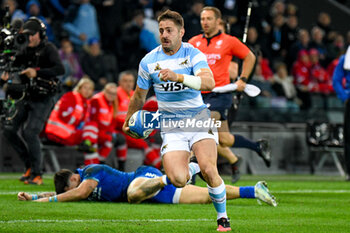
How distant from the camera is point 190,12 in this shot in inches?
725

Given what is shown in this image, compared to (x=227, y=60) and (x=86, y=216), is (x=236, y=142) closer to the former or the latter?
(x=227, y=60)

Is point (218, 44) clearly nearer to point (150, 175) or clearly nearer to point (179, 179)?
point (150, 175)

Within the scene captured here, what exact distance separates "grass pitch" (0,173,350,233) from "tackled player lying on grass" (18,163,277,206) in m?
0.14

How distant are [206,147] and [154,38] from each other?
424 inches

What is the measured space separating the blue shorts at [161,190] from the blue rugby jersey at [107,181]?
14 cm

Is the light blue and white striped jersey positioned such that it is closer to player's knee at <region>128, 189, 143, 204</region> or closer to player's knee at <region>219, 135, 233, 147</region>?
player's knee at <region>128, 189, 143, 204</region>

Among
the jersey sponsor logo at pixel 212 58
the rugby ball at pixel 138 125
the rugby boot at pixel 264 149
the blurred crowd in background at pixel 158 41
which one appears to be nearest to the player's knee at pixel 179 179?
the rugby ball at pixel 138 125

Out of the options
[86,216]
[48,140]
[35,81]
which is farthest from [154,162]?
[86,216]

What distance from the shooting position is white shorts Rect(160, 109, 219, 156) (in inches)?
272

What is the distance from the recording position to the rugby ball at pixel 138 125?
7113mm

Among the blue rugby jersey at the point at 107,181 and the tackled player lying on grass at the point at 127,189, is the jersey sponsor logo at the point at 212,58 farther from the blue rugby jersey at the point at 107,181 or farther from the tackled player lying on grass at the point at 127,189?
the blue rugby jersey at the point at 107,181

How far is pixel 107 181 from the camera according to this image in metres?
8.70

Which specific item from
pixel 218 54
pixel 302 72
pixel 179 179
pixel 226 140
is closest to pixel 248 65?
pixel 218 54

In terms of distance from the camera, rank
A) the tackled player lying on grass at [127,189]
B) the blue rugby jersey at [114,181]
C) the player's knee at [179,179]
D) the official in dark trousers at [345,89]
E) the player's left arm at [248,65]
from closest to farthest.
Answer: the player's knee at [179,179], the tackled player lying on grass at [127,189], the blue rugby jersey at [114,181], the player's left arm at [248,65], the official in dark trousers at [345,89]
